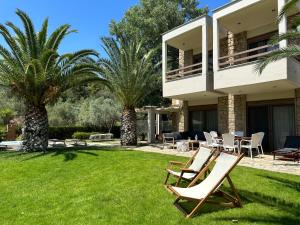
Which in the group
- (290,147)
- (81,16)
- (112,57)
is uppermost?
(81,16)

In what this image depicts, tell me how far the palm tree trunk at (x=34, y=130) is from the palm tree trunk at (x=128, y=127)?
223 inches

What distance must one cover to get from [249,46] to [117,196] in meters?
14.4

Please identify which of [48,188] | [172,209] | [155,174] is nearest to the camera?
[172,209]

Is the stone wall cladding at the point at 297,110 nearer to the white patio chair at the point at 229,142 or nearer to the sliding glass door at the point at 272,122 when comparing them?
the sliding glass door at the point at 272,122

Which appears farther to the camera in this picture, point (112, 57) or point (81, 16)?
point (112, 57)

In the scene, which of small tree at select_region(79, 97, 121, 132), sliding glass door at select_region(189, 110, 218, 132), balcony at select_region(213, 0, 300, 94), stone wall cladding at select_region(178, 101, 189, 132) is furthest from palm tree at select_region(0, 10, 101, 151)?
small tree at select_region(79, 97, 121, 132)

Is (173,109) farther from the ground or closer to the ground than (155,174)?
farther from the ground

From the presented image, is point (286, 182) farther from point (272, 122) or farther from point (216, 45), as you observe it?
point (216, 45)

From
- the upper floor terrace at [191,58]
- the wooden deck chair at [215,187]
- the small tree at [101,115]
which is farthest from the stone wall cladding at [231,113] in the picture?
the small tree at [101,115]

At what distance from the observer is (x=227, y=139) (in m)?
14.6

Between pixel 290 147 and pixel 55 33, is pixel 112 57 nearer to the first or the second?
pixel 55 33

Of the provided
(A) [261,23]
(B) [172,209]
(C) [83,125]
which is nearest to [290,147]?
(A) [261,23]

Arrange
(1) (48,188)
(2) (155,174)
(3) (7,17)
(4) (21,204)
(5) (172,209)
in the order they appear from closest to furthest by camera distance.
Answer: (5) (172,209)
(4) (21,204)
(1) (48,188)
(2) (155,174)
(3) (7,17)

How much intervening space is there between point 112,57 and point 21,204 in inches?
573
